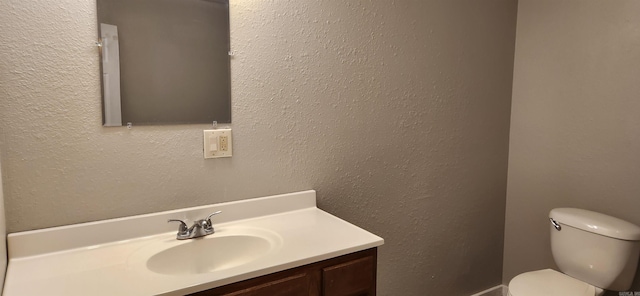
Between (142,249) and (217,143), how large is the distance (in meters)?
0.45

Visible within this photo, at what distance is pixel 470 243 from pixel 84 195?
6.64 feet

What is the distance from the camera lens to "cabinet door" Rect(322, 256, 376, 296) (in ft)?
4.00

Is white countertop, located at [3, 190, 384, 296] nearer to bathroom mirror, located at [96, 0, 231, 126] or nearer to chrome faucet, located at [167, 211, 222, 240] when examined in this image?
chrome faucet, located at [167, 211, 222, 240]

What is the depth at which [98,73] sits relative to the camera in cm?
125

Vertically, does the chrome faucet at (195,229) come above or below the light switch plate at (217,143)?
below

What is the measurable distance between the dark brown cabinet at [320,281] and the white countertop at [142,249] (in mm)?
27

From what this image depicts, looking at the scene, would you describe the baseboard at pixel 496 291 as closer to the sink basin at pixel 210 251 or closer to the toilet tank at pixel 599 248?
the toilet tank at pixel 599 248

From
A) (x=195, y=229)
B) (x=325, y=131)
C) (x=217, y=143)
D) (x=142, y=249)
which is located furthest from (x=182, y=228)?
(x=325, y=131)

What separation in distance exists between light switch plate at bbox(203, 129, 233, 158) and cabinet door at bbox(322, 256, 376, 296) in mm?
603

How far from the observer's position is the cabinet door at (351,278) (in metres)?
1.22

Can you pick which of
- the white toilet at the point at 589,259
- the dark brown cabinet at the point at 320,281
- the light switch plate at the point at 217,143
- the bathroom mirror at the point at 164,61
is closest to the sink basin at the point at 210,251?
the dark brown cabinet at the point at 320,281

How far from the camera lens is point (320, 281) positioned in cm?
120

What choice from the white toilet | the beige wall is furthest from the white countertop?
the beige wall

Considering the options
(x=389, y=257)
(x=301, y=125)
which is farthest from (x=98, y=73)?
(x=389, y=257)
